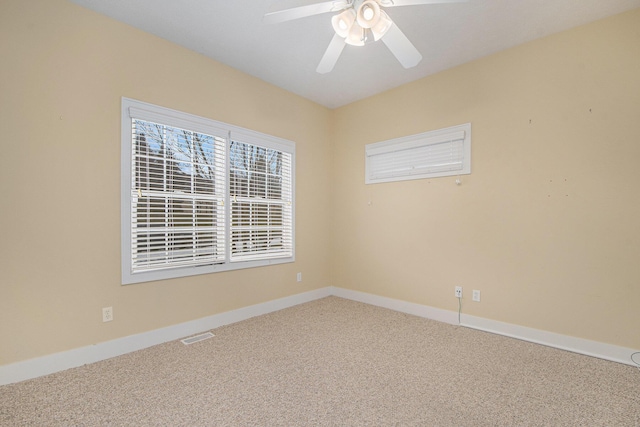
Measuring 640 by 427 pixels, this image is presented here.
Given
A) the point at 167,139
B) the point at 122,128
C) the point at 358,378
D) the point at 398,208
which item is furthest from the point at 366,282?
the point at 122,128

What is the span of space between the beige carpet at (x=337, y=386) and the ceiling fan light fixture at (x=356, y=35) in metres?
2.23

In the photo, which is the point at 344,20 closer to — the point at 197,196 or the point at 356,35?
the point at 356,35

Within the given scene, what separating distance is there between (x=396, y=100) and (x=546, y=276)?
244 centimetres

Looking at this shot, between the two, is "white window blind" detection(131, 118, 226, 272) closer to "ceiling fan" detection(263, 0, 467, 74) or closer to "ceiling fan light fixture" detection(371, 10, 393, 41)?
"ceiling fan" detection(263, 0, 467, 74)

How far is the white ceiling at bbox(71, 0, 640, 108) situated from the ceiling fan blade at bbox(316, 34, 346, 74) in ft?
1.28

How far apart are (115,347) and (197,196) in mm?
1426

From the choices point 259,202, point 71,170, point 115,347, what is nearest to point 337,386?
point 115,347

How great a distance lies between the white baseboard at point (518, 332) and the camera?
2.34 m

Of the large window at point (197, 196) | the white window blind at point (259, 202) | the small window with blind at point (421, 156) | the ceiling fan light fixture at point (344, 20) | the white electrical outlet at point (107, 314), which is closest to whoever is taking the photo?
the ceiling fan light fixture at point (344, 20)

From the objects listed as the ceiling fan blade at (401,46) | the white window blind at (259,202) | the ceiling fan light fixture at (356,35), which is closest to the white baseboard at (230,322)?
the white window blind at (259,202)

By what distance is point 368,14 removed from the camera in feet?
5.39

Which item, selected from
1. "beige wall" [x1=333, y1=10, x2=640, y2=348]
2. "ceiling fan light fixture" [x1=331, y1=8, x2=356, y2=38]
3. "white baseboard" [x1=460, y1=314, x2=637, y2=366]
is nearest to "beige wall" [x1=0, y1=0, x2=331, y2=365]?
"ceiling fan light fixture" [x1=331, y1=8, x2=356, y2=38]

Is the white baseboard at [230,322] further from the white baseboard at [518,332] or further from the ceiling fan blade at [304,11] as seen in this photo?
the ceiling fan blade at [304,11]

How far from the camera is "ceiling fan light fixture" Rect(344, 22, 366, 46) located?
178 cm
